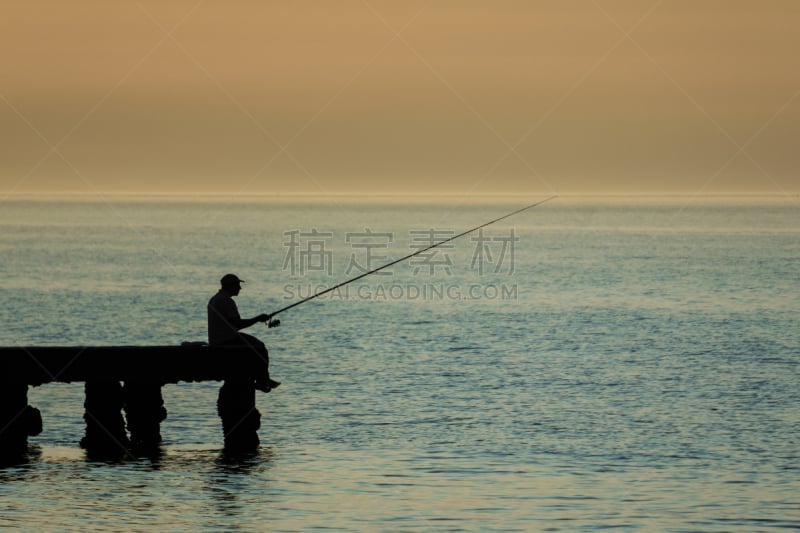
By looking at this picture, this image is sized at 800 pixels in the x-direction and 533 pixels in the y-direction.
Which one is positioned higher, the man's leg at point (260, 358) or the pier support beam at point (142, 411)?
the man's leg at point (260, 358)

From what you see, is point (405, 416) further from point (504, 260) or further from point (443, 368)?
point (504, 260)

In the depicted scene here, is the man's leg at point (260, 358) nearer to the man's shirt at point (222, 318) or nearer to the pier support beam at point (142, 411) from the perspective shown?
the man's shirt at point (222, 318)

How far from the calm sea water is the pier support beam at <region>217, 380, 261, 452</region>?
0.34 metres

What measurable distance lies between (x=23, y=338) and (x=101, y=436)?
23445 mm

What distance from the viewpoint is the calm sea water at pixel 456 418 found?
52.2 ft

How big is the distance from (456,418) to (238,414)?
5.95m

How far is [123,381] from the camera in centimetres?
1862

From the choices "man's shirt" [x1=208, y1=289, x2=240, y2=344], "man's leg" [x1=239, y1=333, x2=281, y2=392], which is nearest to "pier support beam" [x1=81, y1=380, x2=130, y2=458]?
"man's shirt" [x1=208, y1=289, x2=240, y2=344]

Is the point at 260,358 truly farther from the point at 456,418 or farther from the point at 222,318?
the point at 456,418

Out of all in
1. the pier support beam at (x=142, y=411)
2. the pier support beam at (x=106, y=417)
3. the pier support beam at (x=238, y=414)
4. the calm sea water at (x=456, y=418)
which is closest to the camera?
Result: the calm sea water at (x=456, y=418)

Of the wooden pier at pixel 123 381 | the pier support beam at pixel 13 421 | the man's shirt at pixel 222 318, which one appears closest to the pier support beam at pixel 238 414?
the wooden pier at pixel 123 381

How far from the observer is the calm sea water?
52.2ft

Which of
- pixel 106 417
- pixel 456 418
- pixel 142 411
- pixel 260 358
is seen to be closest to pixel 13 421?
pixel 106 417

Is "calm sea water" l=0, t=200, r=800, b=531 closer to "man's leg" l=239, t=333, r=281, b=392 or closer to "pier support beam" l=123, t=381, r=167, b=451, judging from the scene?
"pier support beam" l=123, t=381, r=167, b=451
